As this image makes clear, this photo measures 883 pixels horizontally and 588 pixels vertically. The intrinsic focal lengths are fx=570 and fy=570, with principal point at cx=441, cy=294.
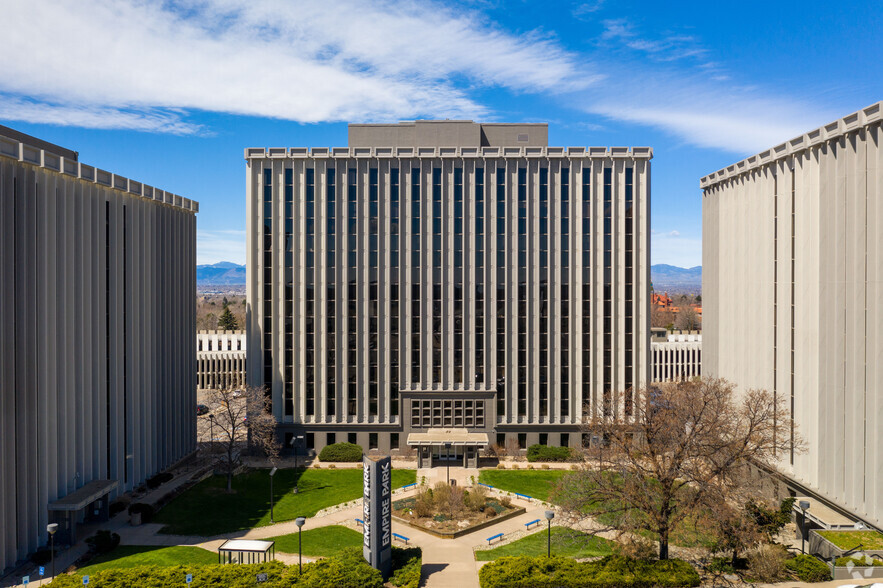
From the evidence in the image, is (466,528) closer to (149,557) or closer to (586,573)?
(586,573)

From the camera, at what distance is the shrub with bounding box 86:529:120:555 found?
35188 mm

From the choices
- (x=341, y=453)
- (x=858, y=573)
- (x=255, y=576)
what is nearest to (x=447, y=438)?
(x=341, y=453)

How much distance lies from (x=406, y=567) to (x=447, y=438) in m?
22.0

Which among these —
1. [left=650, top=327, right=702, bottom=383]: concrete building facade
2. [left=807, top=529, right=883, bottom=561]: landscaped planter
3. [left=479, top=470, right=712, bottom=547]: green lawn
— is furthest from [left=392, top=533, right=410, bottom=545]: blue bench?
[left=650, top=327, right=702, bottom=383]: concrete building facade

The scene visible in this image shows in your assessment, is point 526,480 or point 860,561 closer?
point 860,561

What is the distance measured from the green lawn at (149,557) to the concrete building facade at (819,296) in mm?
39030

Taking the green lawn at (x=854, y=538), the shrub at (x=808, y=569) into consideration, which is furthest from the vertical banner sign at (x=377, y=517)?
the green lawn at (x=854, y=538)

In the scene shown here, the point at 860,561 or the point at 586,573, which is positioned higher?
the point at 860,561

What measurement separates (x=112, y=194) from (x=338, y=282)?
2094 centimetres

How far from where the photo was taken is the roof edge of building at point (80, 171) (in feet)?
109

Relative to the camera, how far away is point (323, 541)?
36750 mm

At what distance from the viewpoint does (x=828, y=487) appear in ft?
121

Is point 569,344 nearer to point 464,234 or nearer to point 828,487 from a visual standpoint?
point 464,234

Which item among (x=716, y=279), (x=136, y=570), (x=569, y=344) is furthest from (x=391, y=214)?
(x=136, y=570)
